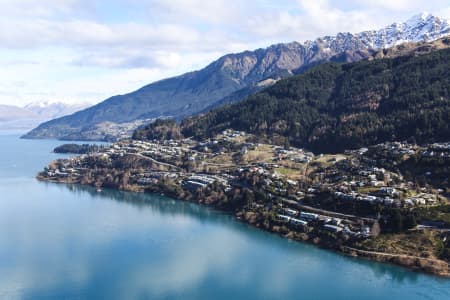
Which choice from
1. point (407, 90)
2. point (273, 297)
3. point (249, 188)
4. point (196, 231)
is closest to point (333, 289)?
point (273, 297)

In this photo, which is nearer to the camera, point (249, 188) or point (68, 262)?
point (68, 262)

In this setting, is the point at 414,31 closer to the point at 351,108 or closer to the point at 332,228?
the point at 351,108

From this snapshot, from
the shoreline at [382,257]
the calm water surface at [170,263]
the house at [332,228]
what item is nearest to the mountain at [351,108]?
the house at [332,228]

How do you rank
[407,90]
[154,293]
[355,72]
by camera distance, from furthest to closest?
[355,72]
[407,90]
[154,293]

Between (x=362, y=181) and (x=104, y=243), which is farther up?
(x=362, y=181)

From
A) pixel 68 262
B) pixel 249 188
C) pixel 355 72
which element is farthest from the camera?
pixel 355 72

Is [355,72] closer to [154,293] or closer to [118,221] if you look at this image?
[118,221]

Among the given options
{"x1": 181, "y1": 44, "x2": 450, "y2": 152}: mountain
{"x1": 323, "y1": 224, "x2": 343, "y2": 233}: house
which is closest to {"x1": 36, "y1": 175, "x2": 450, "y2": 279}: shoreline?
{"x1": 323, "y1": 224, "x2": 343, "y2": 233}: house

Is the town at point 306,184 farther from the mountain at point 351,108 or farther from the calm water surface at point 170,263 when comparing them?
the mountain at point 351,108

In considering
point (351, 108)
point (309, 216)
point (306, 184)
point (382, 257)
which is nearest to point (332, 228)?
point (309, 216)
